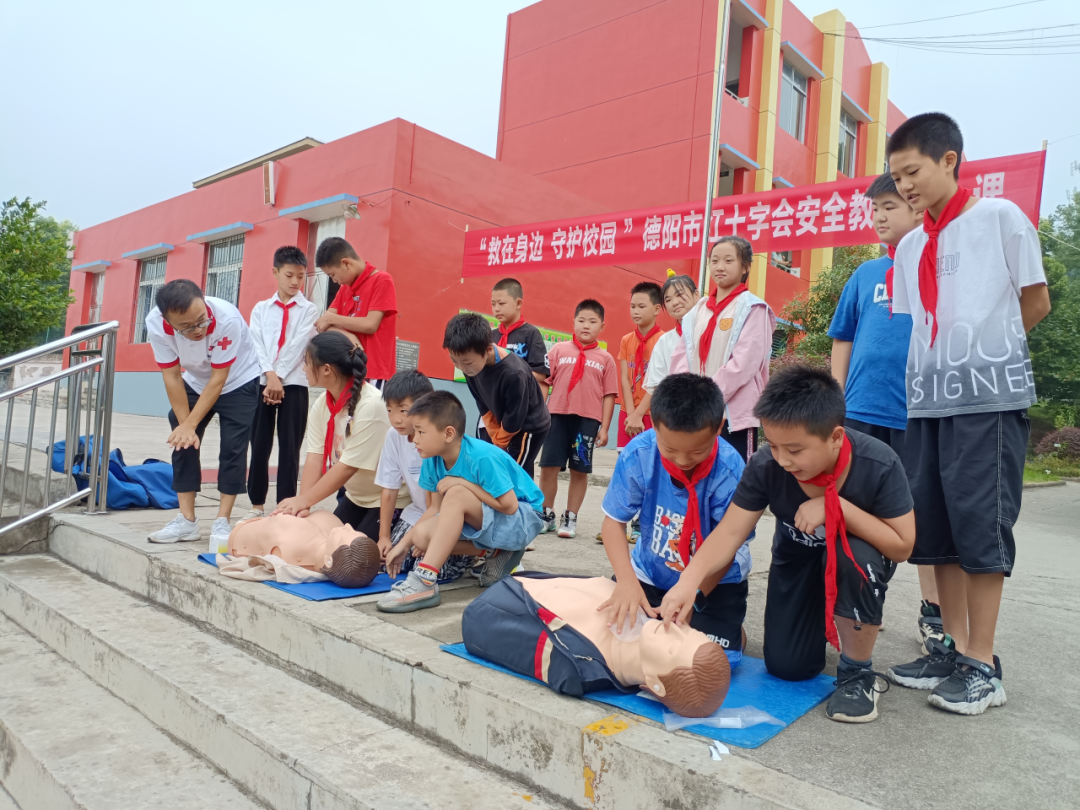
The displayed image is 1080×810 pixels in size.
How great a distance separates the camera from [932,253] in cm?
215

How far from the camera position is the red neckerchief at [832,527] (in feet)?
6.02

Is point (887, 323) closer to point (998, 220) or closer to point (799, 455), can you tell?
point (998, 220)

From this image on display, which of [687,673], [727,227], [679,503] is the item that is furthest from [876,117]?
[687,673]

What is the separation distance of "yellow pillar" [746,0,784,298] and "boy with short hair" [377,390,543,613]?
11300 millimetres

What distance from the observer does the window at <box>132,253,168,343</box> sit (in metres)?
14.0

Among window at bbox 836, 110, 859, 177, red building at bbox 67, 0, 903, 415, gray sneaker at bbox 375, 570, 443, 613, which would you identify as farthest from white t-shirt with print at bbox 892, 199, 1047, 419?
window at bbox 836, 110, 859, 177

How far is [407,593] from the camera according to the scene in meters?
2.59

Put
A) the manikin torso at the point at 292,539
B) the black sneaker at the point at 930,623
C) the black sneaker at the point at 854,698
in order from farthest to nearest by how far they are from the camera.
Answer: the manikin torso at the point at 292,539 < the black sneaker at the point at 930,623 < the black sneaker at the point at 854,698

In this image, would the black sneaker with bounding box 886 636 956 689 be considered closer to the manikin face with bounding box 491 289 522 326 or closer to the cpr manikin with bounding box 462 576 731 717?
the cpr manikin with bounding box 462 576 731 717

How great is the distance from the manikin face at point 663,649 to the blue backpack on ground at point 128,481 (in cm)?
373

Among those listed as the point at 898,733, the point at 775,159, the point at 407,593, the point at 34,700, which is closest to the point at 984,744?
the point at 898,733

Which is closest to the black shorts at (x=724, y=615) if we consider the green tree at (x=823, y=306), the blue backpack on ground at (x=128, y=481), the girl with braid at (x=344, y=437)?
the girl with braid at (x=344, y=437)

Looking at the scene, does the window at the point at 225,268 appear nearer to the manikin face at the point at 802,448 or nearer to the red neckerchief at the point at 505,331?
the red neckerchief at the point at 505,331

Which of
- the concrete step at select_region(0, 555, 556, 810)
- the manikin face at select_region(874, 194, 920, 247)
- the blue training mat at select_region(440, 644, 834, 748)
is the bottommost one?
the concrete step at select_region(0, 555, 556, 810)
